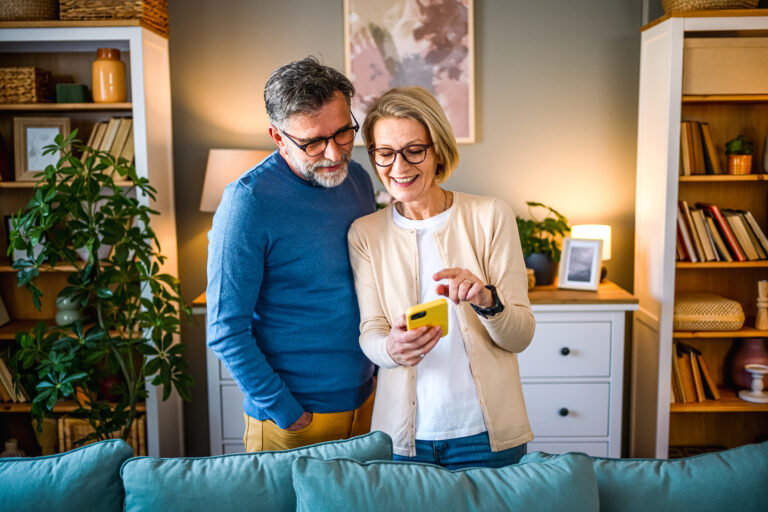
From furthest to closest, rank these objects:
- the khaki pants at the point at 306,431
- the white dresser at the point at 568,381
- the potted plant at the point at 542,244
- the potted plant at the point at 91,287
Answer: the potted plant at the point at 542,244 → the white dresser at the point at 568,381 → the potted plant at the point at 91,287 → the khaki pants at the point at 306,431

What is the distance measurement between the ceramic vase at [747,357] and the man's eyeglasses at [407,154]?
7.46ft

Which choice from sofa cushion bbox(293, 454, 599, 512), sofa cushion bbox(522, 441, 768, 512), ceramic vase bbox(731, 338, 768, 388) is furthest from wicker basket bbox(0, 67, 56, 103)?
ceramic vase bbox(731, 338, 768, 388)

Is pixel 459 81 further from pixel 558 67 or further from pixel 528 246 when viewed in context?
pixel 528 246

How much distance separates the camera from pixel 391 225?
156 cm

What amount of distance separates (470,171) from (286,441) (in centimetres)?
200

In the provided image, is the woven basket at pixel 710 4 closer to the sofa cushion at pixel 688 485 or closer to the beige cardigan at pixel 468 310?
the beige cardigan at pixel 468 310

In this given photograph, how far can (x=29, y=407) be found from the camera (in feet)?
9.27

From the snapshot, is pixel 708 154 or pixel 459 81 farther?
pixel 459 81

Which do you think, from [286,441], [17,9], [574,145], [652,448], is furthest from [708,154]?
[17,9]

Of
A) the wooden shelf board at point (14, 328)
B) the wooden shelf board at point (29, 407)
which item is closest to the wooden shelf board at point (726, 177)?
the wooden shelf board at point (29, 407)

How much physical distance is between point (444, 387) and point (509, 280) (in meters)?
0.28

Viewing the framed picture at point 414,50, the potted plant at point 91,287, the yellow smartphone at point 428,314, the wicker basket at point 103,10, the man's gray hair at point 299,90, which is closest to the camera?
the yellow smartphone at point 428,314

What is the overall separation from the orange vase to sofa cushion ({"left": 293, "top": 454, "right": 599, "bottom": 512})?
7.07 ft

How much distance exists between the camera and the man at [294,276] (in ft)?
4.89
